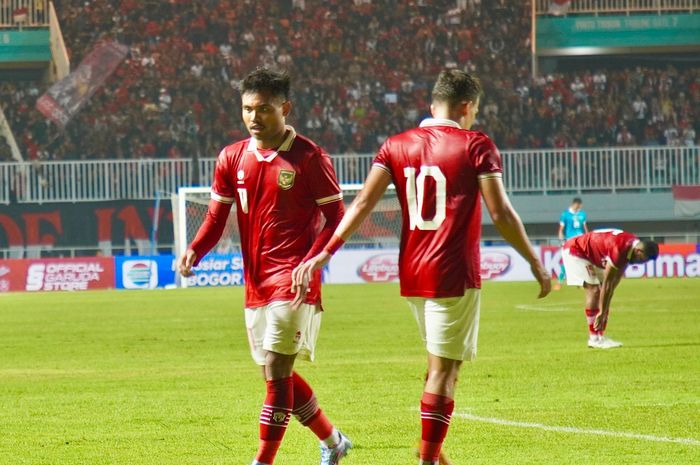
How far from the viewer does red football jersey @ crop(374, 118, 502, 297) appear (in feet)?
20.9

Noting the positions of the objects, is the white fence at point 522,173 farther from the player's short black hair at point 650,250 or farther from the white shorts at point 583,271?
A: the player's short black hair at point 650,250

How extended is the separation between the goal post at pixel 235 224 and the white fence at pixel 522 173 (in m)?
2.12

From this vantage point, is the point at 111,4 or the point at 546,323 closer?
the point at 546,323

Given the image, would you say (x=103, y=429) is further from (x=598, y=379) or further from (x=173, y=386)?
(x=598, y=379)

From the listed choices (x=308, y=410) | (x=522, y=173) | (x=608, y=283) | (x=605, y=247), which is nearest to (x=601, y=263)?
(x=605, y=247)

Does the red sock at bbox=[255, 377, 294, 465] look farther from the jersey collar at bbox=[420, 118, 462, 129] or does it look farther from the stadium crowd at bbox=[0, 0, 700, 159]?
the stadium crowd at bbox=[0, 0, 700, 159]

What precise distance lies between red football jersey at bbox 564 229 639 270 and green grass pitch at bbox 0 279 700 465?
113 centimetres

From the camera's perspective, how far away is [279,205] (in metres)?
7.01

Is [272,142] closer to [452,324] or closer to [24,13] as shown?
[452,324]

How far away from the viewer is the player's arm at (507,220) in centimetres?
625

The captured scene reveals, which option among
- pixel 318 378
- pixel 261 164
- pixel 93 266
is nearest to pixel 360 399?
pixel 318 378

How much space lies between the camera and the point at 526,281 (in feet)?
126

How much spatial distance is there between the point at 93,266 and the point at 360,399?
27.2 metres

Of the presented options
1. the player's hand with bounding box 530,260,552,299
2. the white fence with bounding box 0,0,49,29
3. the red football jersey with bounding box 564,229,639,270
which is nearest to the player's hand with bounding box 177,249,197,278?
the player's hand with bounding box 530,260,552,299
